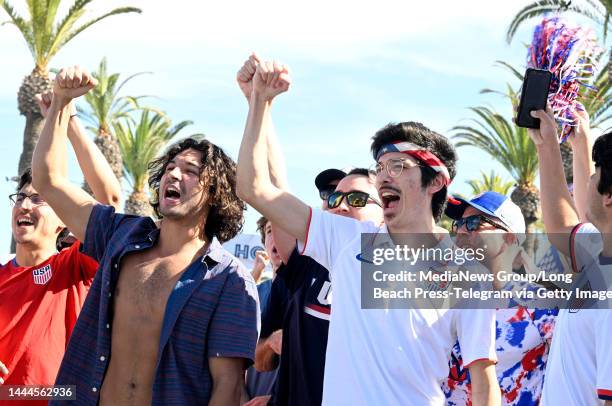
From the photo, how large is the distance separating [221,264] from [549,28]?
219cm

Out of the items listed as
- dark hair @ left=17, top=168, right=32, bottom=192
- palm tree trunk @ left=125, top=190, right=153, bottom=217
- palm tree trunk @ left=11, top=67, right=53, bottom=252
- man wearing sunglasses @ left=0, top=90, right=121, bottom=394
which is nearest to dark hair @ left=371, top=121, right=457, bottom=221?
man wearing sunglasses @ left=0, top=90, right=121, bottom=394

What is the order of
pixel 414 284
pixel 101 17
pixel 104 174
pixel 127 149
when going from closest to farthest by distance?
pixel 414 284, pixel 104 174, pixel 101 17, pixel 127 149

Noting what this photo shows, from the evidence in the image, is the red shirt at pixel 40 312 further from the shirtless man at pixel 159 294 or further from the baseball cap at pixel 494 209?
the baseball cap at pixel 494 209

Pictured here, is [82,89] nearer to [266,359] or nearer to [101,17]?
[266,359]

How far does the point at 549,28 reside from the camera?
4.81 m

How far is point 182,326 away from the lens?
4527 millimetres

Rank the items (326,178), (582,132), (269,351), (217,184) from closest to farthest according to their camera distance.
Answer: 1. (582,132)
2. (217,184)
3. (269,351)
4. (326,178)

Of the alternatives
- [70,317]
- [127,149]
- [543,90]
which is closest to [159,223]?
[70,317]

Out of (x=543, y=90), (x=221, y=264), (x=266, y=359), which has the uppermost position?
(x=543, y=90)

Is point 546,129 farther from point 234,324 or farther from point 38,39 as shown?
point 38,39

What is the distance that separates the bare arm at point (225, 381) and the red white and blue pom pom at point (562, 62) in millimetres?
2109

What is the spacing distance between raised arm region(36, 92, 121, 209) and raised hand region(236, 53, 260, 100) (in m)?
1.13


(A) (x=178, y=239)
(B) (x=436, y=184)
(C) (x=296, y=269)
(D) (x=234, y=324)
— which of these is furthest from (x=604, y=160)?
(A) (x=178, y=239)

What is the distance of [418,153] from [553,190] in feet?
2.22
